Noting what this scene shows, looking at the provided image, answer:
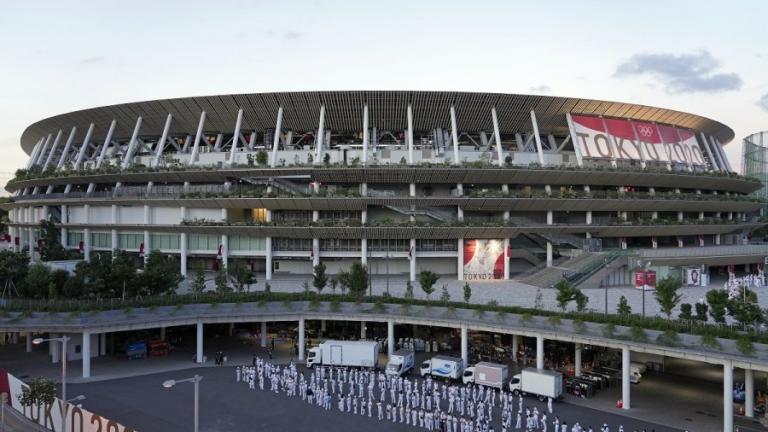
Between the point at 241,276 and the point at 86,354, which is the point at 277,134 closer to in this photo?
the point at 241,276

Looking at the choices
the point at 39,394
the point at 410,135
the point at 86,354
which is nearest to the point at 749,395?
the point at 39,394

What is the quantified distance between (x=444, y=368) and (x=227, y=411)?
591 inches

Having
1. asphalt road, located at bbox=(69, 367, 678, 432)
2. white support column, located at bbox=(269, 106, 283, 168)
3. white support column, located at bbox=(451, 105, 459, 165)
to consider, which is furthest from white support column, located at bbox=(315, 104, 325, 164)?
asphalt road, located at bbox=(69, 367, 678, 432)

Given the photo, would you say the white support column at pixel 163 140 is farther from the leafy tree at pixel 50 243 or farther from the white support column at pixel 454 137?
the white support column at pixel 454 137

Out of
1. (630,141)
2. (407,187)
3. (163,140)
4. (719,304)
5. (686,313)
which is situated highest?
(630,141)

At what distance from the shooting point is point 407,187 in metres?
67.9

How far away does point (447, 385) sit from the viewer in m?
37.5

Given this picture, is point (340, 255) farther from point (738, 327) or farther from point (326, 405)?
point (738, 327)

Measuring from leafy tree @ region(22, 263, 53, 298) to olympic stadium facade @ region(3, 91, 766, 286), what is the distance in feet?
66.6

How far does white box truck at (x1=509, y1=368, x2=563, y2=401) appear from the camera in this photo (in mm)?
33969

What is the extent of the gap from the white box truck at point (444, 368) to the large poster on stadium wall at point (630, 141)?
4040cm

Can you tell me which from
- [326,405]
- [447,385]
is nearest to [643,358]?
[447,385]

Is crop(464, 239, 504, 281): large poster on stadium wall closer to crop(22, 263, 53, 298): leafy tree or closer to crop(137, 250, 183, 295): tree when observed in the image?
crop(137, 250, 183, 295): tree

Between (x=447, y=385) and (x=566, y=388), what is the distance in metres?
7.97
